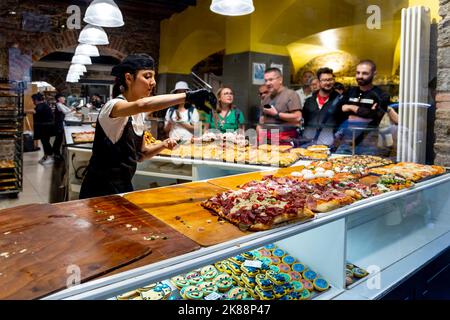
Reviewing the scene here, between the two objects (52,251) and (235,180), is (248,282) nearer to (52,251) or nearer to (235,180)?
(235,180)

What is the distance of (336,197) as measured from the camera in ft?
4.52

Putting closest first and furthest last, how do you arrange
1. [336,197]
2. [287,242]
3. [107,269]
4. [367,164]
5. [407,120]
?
[107,269] → [336,197] → [287,242] → [367,164] → [407,120]

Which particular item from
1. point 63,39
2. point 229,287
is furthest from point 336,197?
point 63,39

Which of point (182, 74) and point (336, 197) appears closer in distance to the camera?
point (336, 197)

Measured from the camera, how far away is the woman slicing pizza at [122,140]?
1470 mm

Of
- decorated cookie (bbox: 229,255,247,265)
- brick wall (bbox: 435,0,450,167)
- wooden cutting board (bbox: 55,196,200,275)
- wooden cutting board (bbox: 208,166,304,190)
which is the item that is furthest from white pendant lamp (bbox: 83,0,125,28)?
brick wall (bbox: 435,0,450,167)

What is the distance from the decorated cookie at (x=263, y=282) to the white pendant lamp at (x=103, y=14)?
1.68 m

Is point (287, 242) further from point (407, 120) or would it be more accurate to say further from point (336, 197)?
point (407, 120)

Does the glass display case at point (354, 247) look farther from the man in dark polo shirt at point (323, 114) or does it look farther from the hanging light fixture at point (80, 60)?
the hanging light fixture at point (80, 60)

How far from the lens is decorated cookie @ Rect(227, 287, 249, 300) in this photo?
1.28m

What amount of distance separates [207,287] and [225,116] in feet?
6.11

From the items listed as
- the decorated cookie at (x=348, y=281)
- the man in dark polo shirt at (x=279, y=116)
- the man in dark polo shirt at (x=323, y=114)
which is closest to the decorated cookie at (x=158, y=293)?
the decorated cookie at (x=348, y=281)

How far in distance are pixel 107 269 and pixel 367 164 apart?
1910mm

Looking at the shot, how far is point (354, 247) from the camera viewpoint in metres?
1.81
